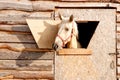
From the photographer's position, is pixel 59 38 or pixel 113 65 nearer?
pixel 59 38

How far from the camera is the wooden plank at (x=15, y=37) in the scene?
22.4 ft

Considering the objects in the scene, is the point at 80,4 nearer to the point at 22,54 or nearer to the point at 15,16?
the point at 15,16

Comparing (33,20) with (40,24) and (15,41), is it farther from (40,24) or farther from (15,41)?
(15,41)

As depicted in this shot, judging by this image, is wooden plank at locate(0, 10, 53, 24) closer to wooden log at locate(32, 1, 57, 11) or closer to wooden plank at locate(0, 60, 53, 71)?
wooden log at locate(32, 1, 57, 11)

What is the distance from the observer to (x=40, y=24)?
6.77 metres

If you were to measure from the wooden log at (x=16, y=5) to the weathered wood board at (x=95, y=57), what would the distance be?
612 mm

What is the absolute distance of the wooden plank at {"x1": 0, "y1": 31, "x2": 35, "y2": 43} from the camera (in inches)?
269

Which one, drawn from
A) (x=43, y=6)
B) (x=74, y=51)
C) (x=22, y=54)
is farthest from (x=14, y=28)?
(x=74, y=51)

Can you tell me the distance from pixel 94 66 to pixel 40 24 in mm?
1468

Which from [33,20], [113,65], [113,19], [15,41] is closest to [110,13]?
[113,19]

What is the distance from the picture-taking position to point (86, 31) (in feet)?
26.2

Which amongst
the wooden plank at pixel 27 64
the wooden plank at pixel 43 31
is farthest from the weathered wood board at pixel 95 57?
the wooden plank at pixel 43 31

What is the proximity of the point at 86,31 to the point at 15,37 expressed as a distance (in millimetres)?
→ 1945

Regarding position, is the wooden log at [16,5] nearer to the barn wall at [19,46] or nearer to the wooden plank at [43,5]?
the barn wall at [19,46]
